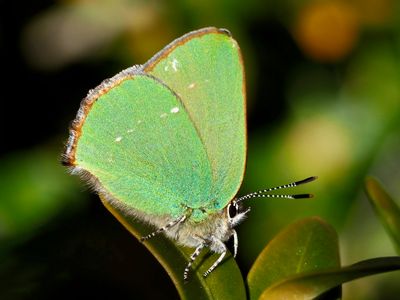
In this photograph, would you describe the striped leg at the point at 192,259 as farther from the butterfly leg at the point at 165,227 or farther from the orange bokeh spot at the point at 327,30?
the orange bokeh spot at the point at 327,30

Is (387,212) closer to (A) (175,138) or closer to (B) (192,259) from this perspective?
(B) (192,259)

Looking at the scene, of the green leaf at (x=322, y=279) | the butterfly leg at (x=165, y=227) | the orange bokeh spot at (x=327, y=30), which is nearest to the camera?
the green leaf at (x=322, y=279)

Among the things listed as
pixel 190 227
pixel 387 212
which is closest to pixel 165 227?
pixel 190 227

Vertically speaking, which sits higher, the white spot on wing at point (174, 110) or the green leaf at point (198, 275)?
the white spot on wing at point (174, 110)

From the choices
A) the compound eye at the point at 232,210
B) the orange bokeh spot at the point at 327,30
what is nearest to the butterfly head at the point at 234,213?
the compound eye at the point at 232,210

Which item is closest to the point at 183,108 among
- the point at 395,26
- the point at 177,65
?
the point at 177,65

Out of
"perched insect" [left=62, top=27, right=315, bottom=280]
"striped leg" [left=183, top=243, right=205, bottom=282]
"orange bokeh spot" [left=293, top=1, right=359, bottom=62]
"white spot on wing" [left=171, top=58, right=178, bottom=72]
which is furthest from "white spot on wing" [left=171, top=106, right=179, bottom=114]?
"orange bokeh spot" [left=293, top=1, right=359, bottom=62]
